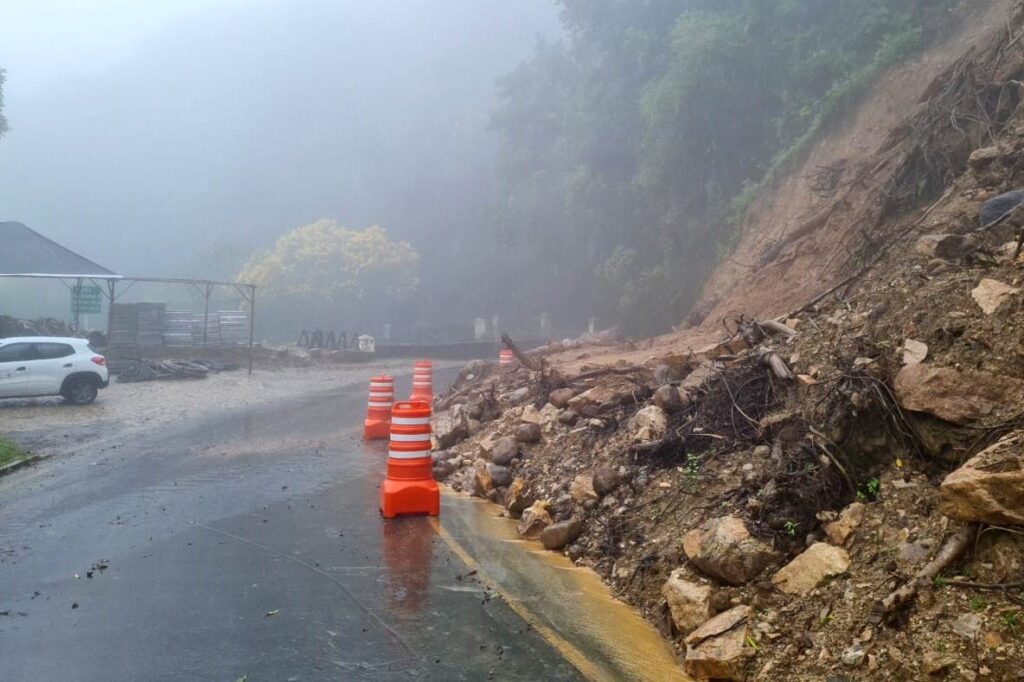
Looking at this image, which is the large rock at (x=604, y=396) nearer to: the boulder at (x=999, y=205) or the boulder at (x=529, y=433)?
the boulder at (x=529, y=433)

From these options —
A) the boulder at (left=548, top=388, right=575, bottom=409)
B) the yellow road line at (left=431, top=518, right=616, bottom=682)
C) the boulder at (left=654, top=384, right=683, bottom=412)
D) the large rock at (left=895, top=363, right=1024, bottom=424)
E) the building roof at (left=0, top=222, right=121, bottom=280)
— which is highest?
the building roof at (left=0, top=222, right=121, bottom=280)

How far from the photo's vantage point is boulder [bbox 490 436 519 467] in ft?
33.3

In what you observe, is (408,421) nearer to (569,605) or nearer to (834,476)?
(569,605)

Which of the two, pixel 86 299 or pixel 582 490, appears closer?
pixel 582 490

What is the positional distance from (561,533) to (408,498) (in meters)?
1.85

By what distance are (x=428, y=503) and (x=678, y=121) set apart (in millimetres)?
20577

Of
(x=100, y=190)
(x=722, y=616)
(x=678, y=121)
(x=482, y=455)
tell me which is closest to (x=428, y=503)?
(x=482, y=455)

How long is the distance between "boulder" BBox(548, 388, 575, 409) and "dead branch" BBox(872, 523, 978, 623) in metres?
6.50

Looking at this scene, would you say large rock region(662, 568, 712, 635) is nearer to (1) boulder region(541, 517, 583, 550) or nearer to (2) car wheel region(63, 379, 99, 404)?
(1) boulder region(541, 517, 583, 550)

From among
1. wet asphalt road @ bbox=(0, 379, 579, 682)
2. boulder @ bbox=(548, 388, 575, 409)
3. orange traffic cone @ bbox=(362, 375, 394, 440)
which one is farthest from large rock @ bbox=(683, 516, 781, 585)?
orange traffic cone @ bbox=(362, 375, 394, 440)

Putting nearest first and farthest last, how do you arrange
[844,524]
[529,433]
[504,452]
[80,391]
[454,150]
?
[844,524], [504,452], [529,433], [80,391], [454,150]

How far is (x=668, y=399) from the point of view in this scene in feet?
28.4

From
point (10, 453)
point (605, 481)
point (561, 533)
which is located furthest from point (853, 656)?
point (10, 453)

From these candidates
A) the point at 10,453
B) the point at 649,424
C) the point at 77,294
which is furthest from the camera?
the point at 77,294
